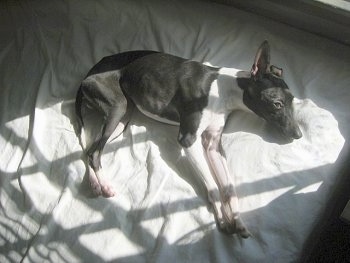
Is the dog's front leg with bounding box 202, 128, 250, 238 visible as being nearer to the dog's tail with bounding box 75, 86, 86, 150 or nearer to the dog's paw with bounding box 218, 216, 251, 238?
the dog's paw with bounding box 218, 216, 251, 238

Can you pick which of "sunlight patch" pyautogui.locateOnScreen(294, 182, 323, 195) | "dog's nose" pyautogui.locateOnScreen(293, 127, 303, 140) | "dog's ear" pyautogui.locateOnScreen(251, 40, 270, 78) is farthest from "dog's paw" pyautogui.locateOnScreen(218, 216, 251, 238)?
"dog's ear" pyautogui.locateOnScreen(251, 40, 270, 78)

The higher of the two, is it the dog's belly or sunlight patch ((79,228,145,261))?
the dog's belly

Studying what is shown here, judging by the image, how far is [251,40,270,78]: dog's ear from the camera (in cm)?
163

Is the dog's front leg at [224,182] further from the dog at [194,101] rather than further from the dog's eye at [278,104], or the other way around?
the dog's eye at [278,104]

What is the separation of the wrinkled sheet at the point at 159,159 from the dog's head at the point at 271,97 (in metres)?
0.07

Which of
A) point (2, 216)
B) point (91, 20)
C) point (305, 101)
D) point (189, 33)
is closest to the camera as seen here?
point (2, 216)

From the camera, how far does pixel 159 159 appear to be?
5.73 ft

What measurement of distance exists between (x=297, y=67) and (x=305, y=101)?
0.23m

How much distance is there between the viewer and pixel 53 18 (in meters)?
2.42

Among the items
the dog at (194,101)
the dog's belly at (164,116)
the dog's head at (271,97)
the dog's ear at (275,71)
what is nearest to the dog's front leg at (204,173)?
the dog at (194,101)

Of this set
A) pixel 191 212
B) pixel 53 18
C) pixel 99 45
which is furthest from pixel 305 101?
pixel 53 18

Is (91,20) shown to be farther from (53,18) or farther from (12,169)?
(12,169)

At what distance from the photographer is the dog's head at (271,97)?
1.68 meters

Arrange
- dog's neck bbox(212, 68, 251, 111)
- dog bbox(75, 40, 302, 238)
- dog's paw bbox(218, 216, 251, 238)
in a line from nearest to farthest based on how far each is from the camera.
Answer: dog's paw bbox(218, 216, 251, 238) → dog bbox(75, 40, 302, 238) → dog's neck bbox(212, 68, 251, 111)
